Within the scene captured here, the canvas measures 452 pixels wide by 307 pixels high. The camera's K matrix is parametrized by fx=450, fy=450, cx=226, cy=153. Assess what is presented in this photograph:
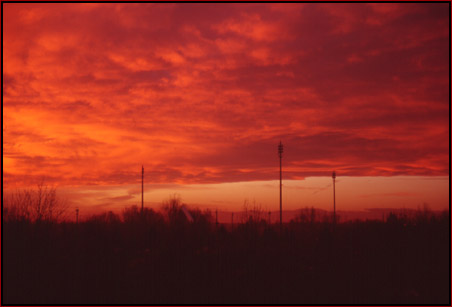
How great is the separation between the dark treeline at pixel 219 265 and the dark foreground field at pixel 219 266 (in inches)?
2.0

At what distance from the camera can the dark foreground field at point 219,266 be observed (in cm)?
2075

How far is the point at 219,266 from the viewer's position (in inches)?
915

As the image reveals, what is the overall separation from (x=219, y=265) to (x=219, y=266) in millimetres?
112

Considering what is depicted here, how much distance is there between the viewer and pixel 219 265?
76.6 feet

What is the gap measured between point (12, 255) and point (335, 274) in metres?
17.3

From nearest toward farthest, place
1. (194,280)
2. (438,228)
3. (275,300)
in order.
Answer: (275,300), (194,280), (438,228)

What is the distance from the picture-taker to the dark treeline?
68.1ft

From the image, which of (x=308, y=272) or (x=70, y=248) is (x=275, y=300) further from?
(x=70, y=248)

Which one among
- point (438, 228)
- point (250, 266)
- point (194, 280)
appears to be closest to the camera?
point (194, 280)

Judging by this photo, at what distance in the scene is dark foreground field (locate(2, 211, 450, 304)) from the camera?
20.8 meters

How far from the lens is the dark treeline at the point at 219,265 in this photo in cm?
2075

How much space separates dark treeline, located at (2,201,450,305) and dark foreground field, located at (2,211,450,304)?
50 mm

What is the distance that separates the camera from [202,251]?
24.8 meters

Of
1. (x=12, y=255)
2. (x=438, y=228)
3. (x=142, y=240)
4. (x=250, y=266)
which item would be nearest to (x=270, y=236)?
(x=250, y=266)
